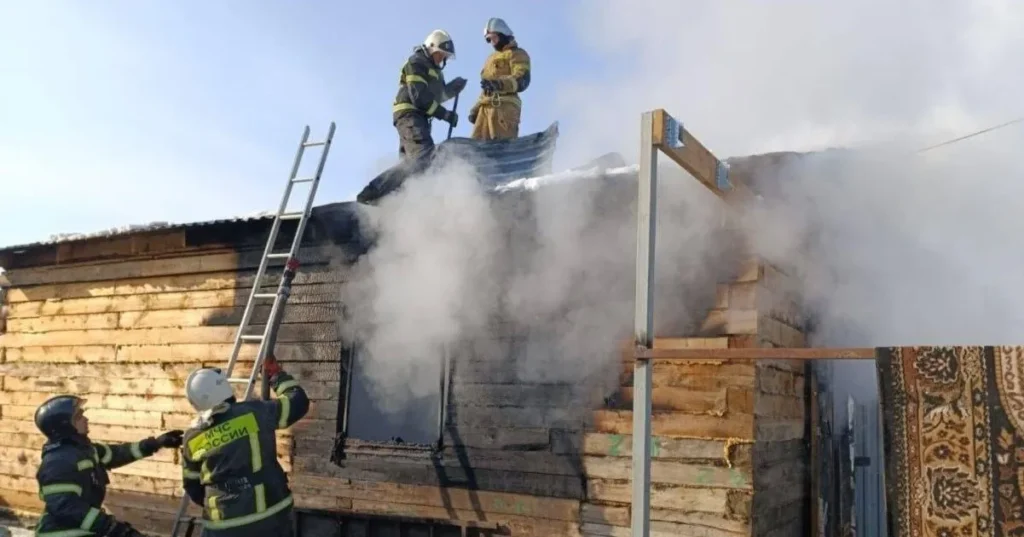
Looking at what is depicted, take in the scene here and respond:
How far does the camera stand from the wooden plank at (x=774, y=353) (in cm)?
325

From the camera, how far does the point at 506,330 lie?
598 centimetres

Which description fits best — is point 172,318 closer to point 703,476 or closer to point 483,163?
point 483,163

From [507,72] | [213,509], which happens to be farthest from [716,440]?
[507,72]

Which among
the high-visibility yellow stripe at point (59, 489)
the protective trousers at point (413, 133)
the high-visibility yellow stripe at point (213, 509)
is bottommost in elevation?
the high-visibility yellow stripe at point (213, 509)

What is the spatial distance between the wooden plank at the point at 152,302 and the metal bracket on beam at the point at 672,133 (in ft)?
12.7

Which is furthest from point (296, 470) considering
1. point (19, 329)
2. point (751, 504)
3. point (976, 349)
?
point (976, 349)

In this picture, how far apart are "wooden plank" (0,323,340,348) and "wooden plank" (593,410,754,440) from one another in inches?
102

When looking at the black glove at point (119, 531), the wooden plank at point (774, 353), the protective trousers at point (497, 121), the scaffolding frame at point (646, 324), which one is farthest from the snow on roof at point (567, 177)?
the black glove at point (119, 531)

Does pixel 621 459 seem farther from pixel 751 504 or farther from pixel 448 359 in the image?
pixel 448 359

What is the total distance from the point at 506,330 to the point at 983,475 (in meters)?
3.48

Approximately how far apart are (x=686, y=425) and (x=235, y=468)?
2.89 metres

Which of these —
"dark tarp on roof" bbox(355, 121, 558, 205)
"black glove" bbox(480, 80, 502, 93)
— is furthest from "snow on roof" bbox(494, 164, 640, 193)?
"black glove" bbox(480, 80, 502, 93)

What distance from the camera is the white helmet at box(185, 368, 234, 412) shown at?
488 centimetres

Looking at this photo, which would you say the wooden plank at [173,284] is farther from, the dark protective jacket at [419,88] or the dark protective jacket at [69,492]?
the dark protective jacket at [69,492]
